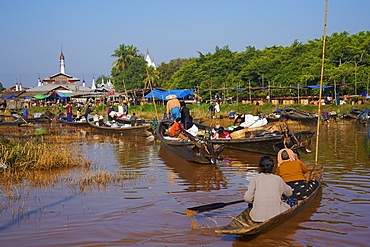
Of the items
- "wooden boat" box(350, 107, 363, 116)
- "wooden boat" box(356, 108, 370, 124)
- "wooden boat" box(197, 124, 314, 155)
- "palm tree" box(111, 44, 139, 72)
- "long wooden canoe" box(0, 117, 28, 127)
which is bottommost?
"wooden boat" box(197, 124, 314, 155)

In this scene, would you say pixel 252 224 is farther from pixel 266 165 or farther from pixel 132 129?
pixel 132 129

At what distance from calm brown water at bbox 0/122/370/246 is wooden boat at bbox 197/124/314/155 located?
624 mm

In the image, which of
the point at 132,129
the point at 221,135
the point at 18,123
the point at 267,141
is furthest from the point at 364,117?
the point at 18,123

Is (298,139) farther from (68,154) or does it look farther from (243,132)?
(68,154)

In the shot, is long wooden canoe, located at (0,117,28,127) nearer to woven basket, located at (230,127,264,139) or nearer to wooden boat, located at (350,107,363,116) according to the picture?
woven basket, located at (230,127,264,139)

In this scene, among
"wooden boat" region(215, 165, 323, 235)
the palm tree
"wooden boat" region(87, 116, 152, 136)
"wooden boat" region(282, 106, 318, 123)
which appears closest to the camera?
"wooden boat" region(215, 165, 323, 235)

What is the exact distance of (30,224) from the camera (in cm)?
607

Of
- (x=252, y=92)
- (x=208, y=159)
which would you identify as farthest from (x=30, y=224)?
(x=252, y=92)

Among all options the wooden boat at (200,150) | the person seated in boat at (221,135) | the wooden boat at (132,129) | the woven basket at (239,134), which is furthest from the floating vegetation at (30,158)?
the wooden boat at (132,129)

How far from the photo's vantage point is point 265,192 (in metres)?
5.09

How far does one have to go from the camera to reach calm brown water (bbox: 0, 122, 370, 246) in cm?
541

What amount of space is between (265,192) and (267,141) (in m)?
6.56

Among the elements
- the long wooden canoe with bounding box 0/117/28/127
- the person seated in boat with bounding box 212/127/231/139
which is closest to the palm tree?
the long wooden canoe with bounding box 0/117/28/127

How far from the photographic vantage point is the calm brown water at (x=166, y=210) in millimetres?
5414
